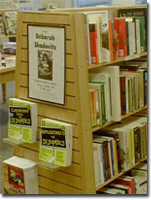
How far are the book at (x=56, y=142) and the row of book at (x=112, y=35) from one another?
394 mm

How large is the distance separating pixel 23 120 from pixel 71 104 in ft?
1.08

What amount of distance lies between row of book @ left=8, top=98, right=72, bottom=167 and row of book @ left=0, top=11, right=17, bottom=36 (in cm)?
316

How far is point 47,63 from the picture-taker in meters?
2.29

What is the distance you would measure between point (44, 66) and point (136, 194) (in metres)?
0.86

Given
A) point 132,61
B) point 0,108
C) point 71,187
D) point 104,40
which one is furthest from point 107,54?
point 0,108

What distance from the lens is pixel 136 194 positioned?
7.50 feet

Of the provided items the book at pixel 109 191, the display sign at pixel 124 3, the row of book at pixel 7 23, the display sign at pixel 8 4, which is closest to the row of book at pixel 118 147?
the book at pixel 109 191

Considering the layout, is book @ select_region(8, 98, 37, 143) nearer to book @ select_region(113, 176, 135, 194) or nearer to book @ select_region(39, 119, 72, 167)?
book @ select_region(39, 119, 72, 167)

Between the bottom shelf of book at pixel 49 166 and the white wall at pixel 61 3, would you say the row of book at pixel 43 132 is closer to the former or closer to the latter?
the bottom shelf of book at pixel 49 166

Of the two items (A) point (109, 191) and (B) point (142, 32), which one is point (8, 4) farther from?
(A) point (109, 191)

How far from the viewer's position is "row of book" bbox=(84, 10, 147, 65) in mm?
2355

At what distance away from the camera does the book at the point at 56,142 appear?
2227 mm

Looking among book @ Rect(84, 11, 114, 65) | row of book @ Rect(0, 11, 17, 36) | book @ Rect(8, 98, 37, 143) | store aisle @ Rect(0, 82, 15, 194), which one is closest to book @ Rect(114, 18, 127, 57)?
book @ Rect(84, 11, 114, 65)

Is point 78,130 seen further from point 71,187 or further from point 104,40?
point 104,40
